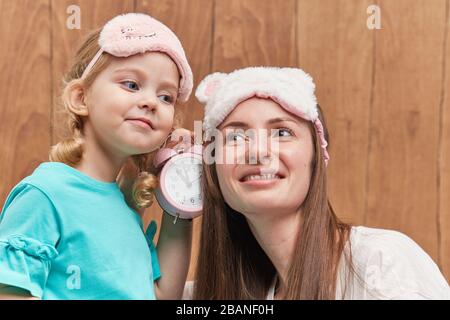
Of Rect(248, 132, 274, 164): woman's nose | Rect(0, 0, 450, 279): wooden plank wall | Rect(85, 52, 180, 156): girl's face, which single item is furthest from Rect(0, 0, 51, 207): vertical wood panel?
Rect(248, 132, 274, 164): woman's nose

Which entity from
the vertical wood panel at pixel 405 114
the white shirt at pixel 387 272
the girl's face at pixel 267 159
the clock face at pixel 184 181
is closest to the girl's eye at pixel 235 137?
the girl's face at pixel 267 159

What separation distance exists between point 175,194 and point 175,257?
6.6 inches

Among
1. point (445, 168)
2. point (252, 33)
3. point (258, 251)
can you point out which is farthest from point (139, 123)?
point (445, 168)

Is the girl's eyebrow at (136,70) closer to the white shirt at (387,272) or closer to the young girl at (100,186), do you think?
the young girl at (100,186)

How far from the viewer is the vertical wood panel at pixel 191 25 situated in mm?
1500

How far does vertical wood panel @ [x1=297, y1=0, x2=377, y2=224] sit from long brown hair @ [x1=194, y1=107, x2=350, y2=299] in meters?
0.34

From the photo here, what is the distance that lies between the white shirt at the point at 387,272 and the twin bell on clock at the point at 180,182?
13.6 inches

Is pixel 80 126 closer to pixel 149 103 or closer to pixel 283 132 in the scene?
pixel 149 103

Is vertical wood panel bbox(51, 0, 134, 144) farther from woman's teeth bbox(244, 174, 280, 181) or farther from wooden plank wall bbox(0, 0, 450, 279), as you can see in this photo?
woman's teeth bbox(244, 174, 280, 181)

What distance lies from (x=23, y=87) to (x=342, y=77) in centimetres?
88

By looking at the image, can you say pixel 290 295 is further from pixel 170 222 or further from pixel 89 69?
pixel 89 69

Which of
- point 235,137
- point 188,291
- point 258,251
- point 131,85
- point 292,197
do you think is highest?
point 131,85

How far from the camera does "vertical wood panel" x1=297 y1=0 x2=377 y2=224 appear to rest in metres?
1.54

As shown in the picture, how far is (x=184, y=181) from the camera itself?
1.22 m
